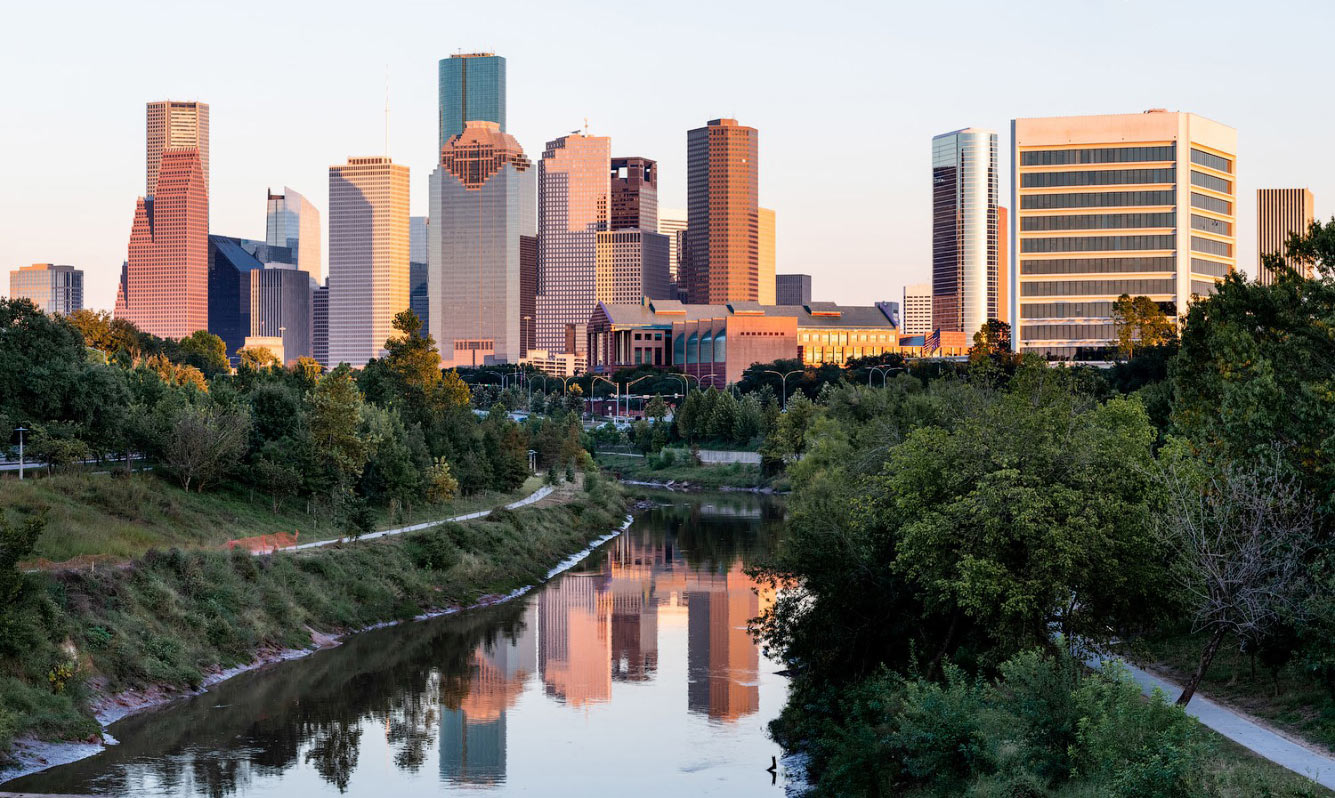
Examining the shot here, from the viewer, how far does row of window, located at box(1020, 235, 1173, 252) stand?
→ 175625mm

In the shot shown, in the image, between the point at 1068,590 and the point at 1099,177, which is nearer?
the point at 1068,590

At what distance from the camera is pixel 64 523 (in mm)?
60344

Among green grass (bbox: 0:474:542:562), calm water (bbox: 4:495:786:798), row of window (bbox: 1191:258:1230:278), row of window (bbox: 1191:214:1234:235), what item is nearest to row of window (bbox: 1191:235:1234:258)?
row of window (bbox: 1191:258:1230:278)

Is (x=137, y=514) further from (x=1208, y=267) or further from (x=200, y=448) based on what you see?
(x=1208, y=267)

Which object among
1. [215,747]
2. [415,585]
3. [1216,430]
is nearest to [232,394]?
[415,585]

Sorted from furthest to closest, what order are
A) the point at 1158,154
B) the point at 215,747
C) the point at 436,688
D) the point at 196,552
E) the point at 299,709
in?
the point at 1158,154 → the point at 196,552 → the point at 436,688 → the point at 299,709 → the point at 215,747

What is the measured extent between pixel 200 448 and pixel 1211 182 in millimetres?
146213

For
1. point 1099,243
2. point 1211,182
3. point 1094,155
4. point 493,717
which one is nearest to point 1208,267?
point 1211,182

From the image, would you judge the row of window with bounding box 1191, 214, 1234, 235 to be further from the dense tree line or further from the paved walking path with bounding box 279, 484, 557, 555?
the dense tree line

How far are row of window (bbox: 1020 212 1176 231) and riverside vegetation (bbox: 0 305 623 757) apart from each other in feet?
298

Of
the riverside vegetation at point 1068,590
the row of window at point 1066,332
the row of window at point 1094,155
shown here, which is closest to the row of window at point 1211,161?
the row of window at point 1094,155

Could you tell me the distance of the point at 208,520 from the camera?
7106 cm

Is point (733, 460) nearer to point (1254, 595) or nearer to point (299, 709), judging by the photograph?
point (299, 709)

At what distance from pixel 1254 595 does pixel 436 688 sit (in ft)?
104
